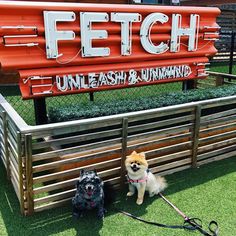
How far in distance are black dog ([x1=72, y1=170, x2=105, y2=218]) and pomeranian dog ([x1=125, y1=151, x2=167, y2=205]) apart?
42 centimetres

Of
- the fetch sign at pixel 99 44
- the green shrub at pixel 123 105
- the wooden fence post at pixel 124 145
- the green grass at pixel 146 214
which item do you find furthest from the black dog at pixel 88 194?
the fetch sign at pixel 99 44

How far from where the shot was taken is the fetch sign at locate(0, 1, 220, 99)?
14.1 ft

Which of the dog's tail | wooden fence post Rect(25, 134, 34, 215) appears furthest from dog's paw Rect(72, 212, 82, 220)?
the dog's tail

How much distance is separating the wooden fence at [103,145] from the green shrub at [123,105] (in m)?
0.29

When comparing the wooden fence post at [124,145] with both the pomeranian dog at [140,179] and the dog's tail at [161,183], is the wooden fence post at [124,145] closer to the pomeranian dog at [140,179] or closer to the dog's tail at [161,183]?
the pomeranian dog at [140,179]

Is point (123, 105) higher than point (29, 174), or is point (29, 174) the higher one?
point (123, 105)

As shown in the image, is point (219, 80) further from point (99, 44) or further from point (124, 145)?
point (124, 145)

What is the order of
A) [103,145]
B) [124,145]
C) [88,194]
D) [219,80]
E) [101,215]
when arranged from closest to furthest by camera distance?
[88,194]
[101,215]
[103,145]
[124,145]
[219,80]

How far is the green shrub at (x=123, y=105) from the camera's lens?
4418 mm

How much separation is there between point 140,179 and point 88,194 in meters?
0.74

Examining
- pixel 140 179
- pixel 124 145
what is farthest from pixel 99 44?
pixel 140 179

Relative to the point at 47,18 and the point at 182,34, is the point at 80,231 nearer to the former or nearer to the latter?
the point at 47,18

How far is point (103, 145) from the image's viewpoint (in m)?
3.89

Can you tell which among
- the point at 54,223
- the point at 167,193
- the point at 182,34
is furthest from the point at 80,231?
the point at 182,34
